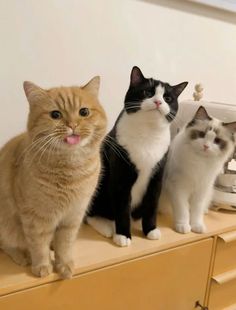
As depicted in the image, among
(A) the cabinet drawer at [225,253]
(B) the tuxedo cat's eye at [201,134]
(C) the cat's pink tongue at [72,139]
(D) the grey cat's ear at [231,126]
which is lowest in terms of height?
(A) the cabinet drawer at [225,253]

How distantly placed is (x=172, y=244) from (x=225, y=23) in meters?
0.93

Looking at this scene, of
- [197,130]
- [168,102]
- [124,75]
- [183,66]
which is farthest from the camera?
[183,66]

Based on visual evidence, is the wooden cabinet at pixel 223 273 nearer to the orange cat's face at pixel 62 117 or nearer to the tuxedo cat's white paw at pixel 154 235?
the tuxedo cat's white paw at pixel 154 235

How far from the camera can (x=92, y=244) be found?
873 millimetres

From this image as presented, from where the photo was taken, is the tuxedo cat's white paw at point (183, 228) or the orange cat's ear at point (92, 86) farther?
the tuxedo cat's white paw at point (183, 228)

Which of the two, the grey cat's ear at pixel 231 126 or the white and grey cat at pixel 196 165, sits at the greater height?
the grey cat's ear at pixel 231 126

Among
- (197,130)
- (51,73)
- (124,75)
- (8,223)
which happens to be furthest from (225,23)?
A: (8,223)

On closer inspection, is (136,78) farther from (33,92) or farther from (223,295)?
(223,295)

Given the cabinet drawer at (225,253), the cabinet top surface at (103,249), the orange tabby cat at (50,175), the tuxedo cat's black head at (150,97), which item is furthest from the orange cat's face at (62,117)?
the cabinet drawer at (225,253)

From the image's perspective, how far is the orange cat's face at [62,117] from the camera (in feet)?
2.14

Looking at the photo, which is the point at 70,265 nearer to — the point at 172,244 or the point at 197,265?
the point at 172,244

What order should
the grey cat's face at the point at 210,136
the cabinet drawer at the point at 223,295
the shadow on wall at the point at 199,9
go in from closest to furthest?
the grey cat's face at the point at 210,136 → the cabinet drawer at the point at 223,295 → the shadow on wall at the point at 199,9

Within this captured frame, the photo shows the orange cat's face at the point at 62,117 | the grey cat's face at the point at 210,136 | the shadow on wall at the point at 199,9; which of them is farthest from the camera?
the shadow on wall at the point at 199,9

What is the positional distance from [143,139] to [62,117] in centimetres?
27
